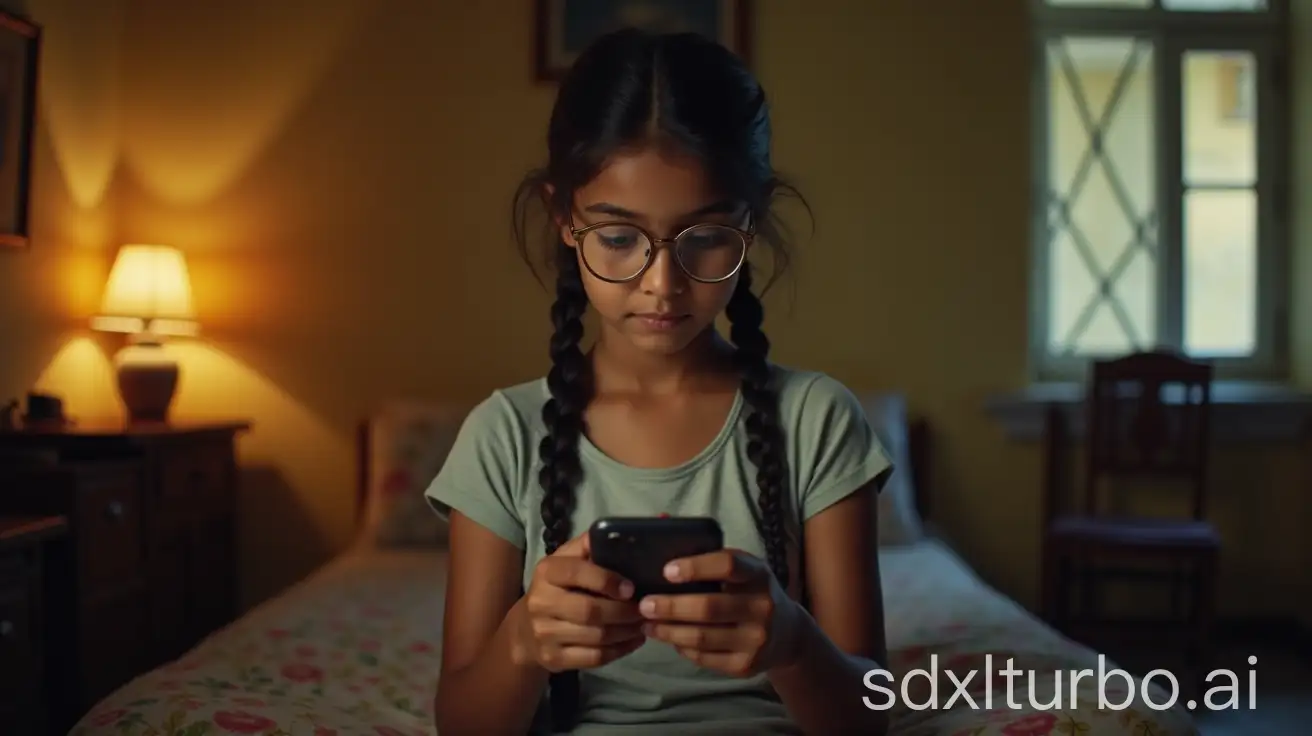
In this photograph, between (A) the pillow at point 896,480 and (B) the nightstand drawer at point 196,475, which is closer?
(B) the nightstand drawer at point 196,475

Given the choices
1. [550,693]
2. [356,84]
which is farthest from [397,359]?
[550,693]

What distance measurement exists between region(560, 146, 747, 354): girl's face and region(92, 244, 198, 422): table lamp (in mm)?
2040

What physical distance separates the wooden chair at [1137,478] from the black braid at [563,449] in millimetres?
1997

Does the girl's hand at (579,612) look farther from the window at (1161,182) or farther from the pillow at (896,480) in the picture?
the window at (1161,182)

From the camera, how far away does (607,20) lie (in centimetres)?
302

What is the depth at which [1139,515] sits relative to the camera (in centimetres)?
313

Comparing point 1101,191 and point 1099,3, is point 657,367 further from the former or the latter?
point 1099,3

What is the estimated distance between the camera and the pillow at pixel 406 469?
262 cm

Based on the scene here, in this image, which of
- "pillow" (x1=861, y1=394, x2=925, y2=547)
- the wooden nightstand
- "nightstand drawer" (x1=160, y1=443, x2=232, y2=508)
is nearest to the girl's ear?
the wooden nightstand

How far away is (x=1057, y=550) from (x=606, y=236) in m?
2.14

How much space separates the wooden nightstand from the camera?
165cm

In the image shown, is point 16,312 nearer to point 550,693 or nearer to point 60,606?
point 60,606

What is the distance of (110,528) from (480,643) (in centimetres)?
149

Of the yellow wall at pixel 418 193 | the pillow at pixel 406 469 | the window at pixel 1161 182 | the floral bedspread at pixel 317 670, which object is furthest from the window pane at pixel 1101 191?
the floral bedspread at pixel 317 670
